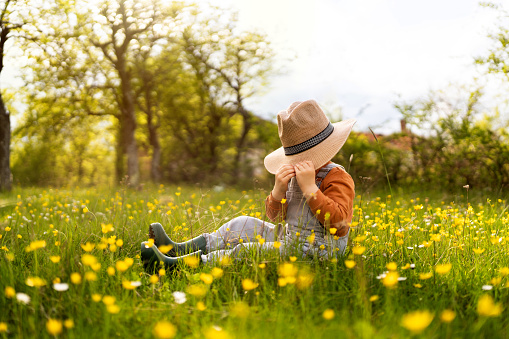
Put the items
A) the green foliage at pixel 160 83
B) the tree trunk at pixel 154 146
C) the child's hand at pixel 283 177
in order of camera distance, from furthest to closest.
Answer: the tree trunk at pixel 154 146, the green foliage at pixel 160 83, the child's hand at pixel 283 177

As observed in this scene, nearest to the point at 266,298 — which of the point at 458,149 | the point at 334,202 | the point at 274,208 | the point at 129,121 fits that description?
the point at 334,202

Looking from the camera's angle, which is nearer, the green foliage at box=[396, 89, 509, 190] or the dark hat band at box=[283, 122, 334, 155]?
the dark hat band at box=[283, 122, 334, 155]

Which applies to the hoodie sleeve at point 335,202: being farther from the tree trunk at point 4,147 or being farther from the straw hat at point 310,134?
the tree trunk at point 4,147

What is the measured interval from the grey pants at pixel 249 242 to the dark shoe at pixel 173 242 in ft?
0.20

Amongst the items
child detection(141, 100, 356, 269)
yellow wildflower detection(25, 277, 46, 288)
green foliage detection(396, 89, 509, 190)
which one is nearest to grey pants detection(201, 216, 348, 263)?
child detection(141, 100, 356, 269)

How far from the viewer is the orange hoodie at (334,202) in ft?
8.27

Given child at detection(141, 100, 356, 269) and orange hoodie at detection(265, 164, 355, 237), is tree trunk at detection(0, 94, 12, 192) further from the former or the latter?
orange hoodie at detection(265, 164, 355, 237)

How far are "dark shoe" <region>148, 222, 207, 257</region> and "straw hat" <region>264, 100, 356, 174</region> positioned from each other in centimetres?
92

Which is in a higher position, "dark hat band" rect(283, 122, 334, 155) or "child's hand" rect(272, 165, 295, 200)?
"dark hat band" rect(283, 122, 334, 155)

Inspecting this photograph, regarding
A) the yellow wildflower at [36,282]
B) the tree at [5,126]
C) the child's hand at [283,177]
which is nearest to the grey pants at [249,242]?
the child's hand at [283,177]

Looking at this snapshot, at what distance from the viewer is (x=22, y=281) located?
2.26m

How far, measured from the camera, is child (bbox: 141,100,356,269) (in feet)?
8.38

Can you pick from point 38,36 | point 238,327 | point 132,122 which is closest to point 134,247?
point 238,327

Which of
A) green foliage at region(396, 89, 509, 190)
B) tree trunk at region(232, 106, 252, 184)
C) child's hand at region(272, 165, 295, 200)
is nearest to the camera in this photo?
child's hand at region(272, 165, 295, 200)
